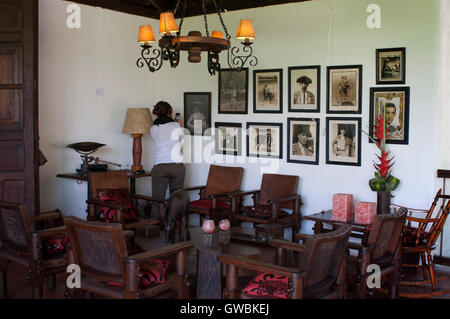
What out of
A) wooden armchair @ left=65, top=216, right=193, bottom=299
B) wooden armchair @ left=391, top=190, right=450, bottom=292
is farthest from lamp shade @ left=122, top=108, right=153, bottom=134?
wooden armchair @ left=391, top=190, right=450, bottom=292

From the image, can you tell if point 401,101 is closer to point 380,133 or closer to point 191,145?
point 380,133

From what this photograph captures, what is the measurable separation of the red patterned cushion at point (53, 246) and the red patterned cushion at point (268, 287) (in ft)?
5.43

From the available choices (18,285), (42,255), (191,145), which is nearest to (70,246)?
(42,255)

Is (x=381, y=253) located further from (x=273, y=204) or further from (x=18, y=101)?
(x=18, y=101)

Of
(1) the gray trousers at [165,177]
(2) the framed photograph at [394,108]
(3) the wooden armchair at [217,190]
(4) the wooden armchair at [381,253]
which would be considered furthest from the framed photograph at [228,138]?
(4) the wooden armchair at [381,253]

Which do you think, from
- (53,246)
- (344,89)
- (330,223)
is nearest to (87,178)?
(53,246)

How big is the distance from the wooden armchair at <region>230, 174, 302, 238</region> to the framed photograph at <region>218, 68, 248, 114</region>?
41.7 inches

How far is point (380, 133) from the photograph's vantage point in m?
5.46

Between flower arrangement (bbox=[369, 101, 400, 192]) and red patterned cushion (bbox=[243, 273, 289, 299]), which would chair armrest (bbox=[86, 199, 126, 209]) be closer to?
red patterned cushion (bbox=[243, 273, 289, 299])

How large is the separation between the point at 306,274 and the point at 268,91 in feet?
12.5

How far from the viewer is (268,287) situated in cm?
338

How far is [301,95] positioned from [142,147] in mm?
2564

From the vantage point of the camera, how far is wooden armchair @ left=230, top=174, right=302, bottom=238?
5.88 meters

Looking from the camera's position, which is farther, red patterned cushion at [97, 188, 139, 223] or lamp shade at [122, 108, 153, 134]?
lamp shade at [122, 108, 153, 134]
